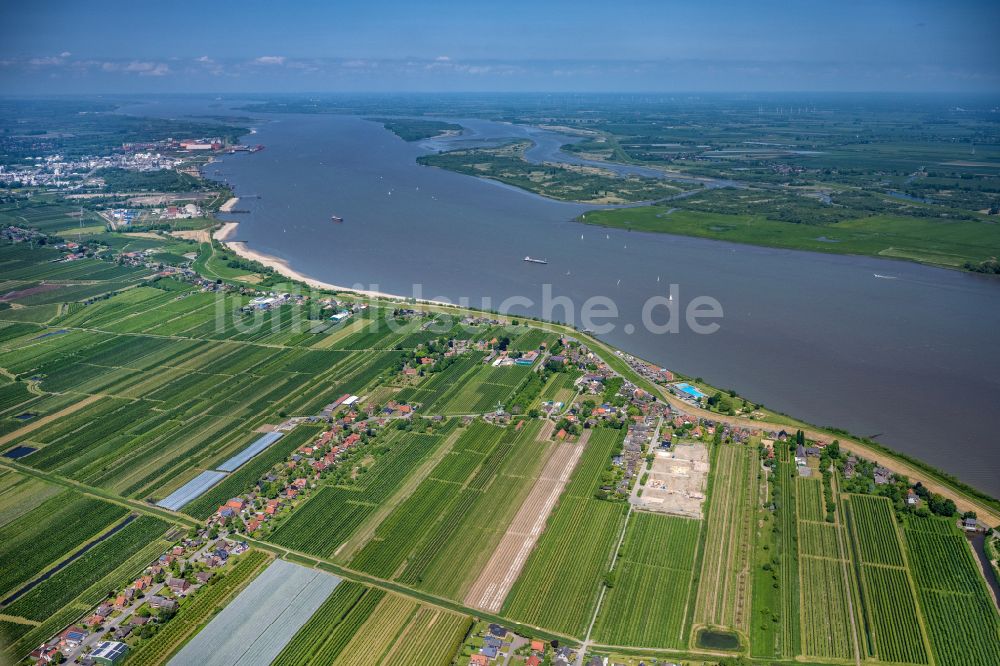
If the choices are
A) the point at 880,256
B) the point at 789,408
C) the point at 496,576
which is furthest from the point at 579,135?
the point at 496,576

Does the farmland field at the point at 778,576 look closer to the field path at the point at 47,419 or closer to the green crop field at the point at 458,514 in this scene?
the green crop field at the point at 458,514

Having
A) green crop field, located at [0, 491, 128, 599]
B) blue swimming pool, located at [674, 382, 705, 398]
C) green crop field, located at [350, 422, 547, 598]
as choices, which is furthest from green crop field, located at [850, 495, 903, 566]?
green crop field, located at [0, 491, 128, 599]

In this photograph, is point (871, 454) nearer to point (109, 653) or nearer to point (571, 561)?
point (571, 561)

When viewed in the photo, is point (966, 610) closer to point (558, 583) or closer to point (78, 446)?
point (558, 583)

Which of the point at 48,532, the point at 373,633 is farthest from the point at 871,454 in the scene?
the point at 48,532

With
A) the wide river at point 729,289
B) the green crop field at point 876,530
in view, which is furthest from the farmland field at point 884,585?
the wide river at point 729,289

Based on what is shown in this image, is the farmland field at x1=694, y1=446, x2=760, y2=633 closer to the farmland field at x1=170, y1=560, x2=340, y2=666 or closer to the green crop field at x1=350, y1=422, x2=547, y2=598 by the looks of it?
the green crop field at x1=350, y1=422, x2=547, y2=598

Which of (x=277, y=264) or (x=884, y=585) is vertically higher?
(x=277, y=264)
